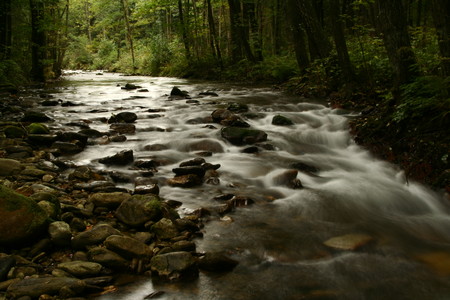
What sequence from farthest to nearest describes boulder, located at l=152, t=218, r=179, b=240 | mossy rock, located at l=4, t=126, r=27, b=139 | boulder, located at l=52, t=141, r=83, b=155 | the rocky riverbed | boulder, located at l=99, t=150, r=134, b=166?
mossy rock, located at l=4, t=126, r=27, b=139 < boulder, located at l=52, t=141, r=83, b=155 < boulder, located at l=99, t=150, r=134, b=166 < boulder, located at l=152, t=218, r=179, b=240 < the rocky riverbed

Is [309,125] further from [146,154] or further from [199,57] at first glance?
[199,57]

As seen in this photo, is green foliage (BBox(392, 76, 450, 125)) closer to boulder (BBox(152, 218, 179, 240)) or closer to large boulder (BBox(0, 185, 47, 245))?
boulder (BBox(152, 218, 179, 240))

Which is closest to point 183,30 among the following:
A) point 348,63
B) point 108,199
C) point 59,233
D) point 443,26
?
point 348,63

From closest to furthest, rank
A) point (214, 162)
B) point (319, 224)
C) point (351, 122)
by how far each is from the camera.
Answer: point (319, 224) → point (214, 162) → point (351, 122)

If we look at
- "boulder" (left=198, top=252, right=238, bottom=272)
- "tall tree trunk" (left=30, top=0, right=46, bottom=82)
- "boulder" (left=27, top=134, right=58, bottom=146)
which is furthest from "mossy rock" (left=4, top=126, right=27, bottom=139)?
"tall tree trunk" (left=30, top=0, right=46, bottom=82)

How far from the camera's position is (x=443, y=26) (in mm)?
5844

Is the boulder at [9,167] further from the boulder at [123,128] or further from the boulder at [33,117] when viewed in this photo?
the boulder at [33,117]

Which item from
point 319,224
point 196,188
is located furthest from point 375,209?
point 196,188

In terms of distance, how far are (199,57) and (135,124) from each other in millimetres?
17265

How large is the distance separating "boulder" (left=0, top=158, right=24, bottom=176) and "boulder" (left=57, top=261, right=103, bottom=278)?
8.42 feet

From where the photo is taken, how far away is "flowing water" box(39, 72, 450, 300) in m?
3.26

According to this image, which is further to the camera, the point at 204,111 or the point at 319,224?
the point at 204,111

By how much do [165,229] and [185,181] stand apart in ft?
5.66

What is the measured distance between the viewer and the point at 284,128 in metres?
9.24
